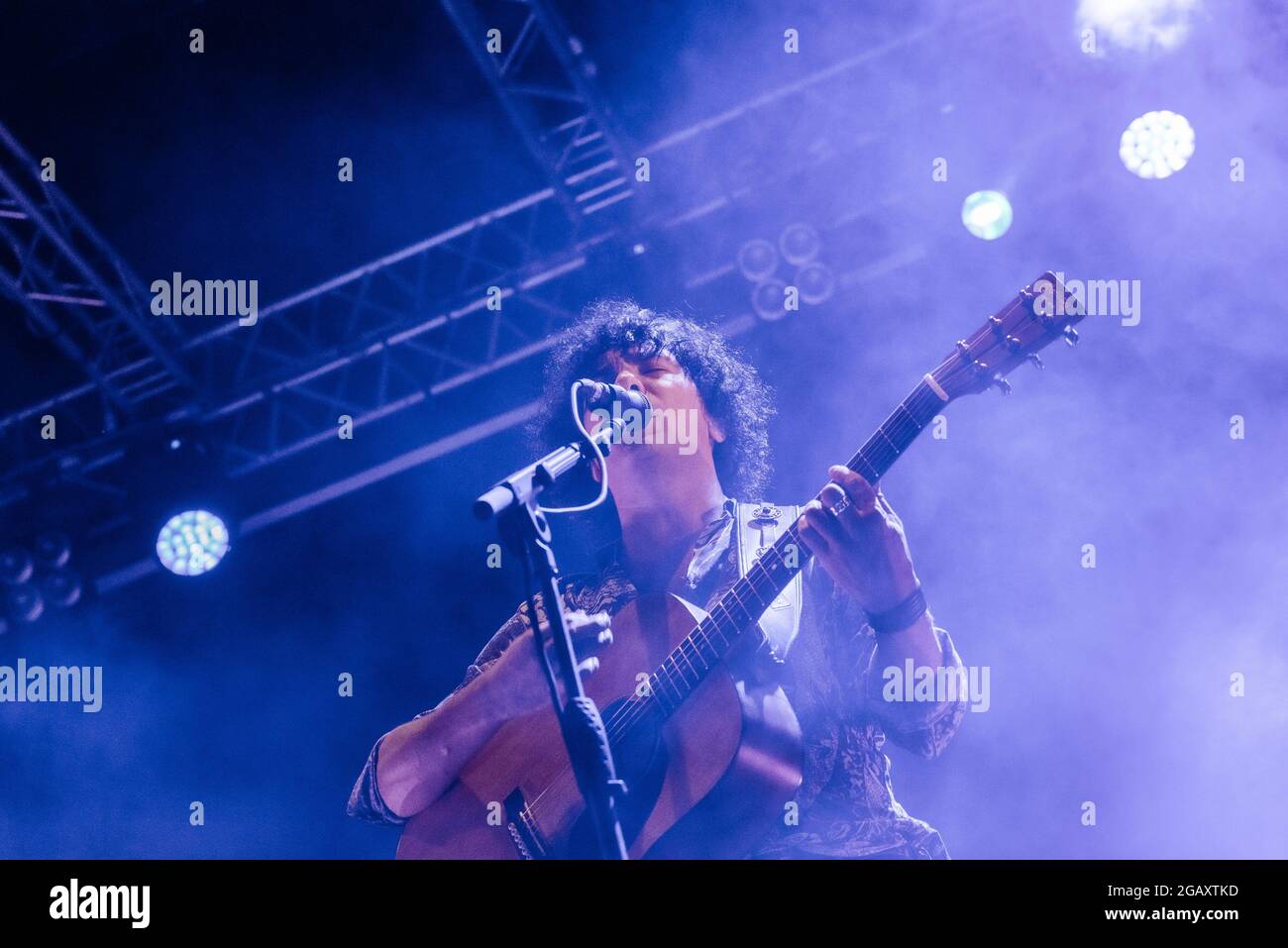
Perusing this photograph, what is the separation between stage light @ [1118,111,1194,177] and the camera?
155 inches

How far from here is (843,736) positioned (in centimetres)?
264

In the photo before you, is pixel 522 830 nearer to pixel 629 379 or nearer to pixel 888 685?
pixel 888 685

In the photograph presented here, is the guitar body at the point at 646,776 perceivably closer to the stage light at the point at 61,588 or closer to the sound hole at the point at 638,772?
the sound hole at the point at 638,772

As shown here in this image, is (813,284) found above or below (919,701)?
above

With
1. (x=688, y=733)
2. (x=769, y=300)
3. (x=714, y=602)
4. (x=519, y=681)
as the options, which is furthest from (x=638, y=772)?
(x=769, y=300)

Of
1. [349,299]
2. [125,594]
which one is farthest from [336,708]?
[349,299]

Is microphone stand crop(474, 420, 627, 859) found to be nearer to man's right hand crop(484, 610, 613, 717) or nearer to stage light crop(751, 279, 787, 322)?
man's right hand crop(484, 610, 613, 717)

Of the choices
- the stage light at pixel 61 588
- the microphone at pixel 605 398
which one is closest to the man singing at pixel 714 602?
the microphone at pixel 605 398

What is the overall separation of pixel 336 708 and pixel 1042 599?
2973 millimetres

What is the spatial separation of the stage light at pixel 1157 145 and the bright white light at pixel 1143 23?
25 cm

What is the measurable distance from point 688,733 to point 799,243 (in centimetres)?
257

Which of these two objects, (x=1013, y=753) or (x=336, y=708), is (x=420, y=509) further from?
(x=1013, y=753)

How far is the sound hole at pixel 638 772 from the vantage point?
8.16 ft

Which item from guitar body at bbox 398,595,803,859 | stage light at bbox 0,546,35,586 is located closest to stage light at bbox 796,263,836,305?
guitar body at bbox 398,595,803,859
